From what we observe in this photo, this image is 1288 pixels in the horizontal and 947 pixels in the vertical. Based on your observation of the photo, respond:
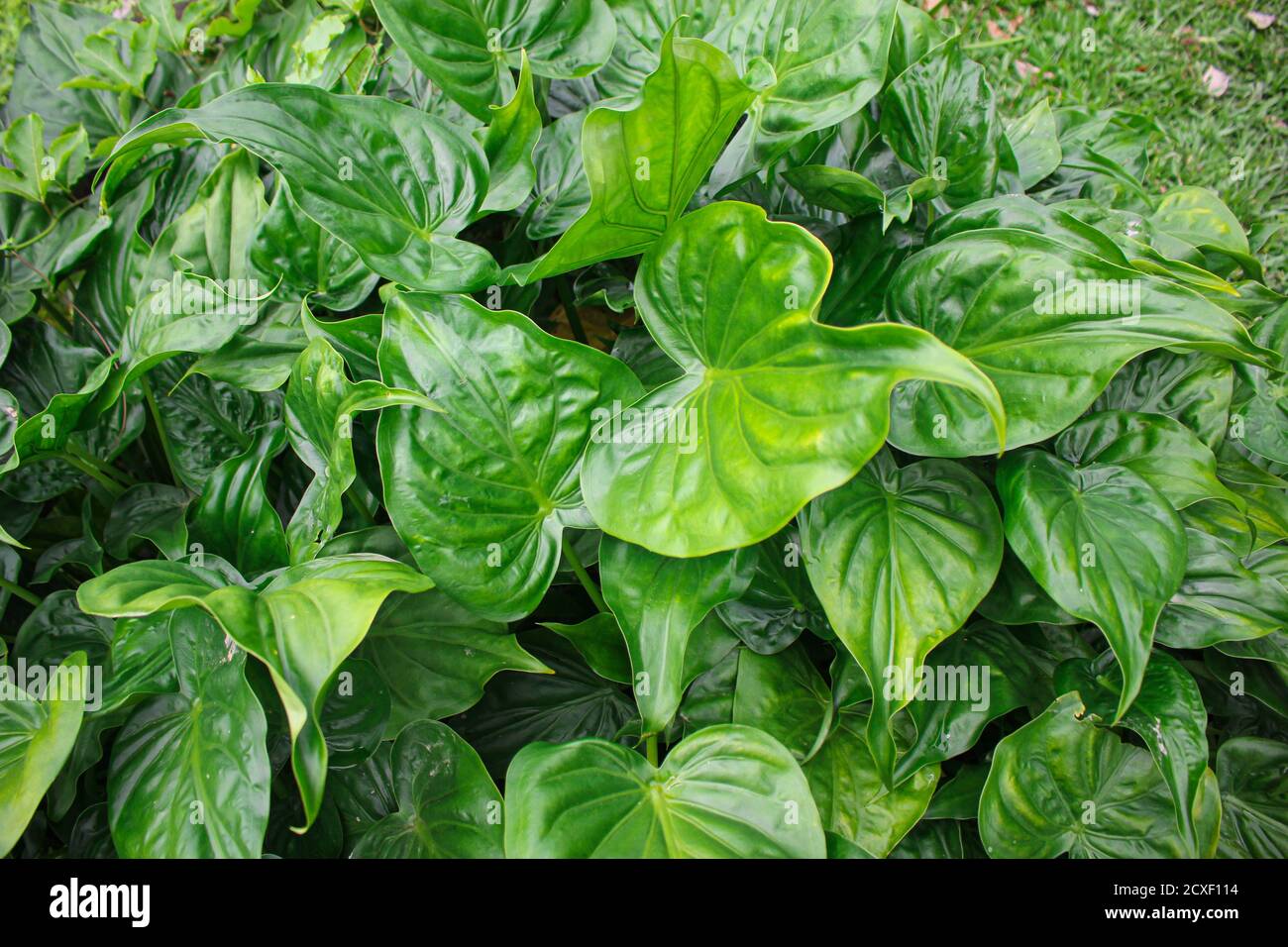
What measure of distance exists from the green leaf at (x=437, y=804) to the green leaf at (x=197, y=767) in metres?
0.20

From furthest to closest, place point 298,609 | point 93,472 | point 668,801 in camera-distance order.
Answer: point 93,472 → point 668,801 → point 298,609

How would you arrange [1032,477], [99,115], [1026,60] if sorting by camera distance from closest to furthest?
[1032,477], [99,115], [1026,60]

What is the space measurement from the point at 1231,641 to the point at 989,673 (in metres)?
0.34

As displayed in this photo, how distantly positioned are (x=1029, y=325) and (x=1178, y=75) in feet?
6.97

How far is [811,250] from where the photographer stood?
3.01ft

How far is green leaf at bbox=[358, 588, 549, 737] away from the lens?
3.76 feet

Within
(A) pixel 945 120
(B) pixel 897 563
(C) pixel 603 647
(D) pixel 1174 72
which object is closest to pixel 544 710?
(C) pixel 603 647

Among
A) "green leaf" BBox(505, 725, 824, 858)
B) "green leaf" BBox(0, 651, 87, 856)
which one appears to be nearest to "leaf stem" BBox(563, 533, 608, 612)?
"green leaf" BBox(505, 725, 824, 858)

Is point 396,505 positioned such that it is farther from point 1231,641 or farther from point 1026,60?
point 1026,60

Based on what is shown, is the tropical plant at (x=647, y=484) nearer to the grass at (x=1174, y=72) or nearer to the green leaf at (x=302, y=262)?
the green leaf at (x=302, y=262)

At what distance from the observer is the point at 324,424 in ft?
3.53

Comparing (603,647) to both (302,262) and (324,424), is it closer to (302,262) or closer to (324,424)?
(324,424)
